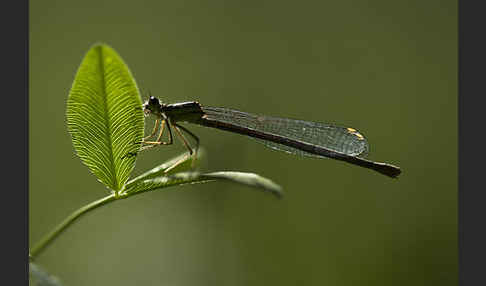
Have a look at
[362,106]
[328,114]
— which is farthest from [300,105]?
[362,106]

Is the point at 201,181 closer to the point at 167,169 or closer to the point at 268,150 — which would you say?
the point at 167,169
